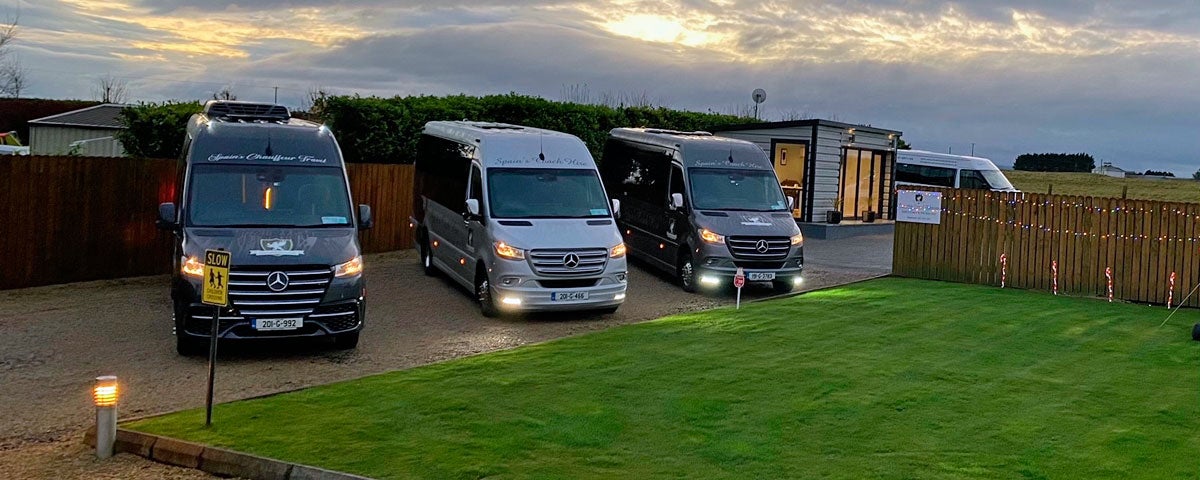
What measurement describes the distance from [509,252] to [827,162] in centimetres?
1755

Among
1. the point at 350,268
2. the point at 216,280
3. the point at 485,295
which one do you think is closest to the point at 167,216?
the point at 350,268

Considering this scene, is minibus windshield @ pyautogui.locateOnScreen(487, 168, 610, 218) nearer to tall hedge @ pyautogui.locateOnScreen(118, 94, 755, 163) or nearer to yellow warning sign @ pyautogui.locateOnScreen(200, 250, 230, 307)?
yellow warning sign @ pyautogui.locateOnScreen(200, 250, 230, 307)

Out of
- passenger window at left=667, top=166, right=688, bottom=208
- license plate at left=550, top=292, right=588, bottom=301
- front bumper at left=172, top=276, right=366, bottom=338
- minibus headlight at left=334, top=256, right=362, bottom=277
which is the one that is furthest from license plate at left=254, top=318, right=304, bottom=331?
passenger window at left=667, top=166, right=688, bottom=208

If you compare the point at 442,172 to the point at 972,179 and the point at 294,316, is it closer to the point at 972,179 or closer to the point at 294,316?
the point at 294,316

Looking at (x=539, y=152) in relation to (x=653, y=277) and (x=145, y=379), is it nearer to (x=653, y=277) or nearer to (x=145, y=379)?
(x=653, y=277)

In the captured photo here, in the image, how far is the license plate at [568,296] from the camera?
14227 millimetres

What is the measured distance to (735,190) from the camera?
18391 millimetres

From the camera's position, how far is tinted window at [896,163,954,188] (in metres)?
36.6

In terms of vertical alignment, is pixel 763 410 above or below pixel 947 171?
below

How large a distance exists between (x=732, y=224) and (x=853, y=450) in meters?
9.81

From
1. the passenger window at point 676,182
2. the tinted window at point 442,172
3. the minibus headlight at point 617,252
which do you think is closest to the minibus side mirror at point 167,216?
the tinted window at point 442,172

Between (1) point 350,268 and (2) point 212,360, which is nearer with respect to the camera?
(2) point 212,360

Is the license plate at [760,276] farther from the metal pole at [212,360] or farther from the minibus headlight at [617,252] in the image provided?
the metal pole at [212,360]

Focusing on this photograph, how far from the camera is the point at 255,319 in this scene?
11203 mm
